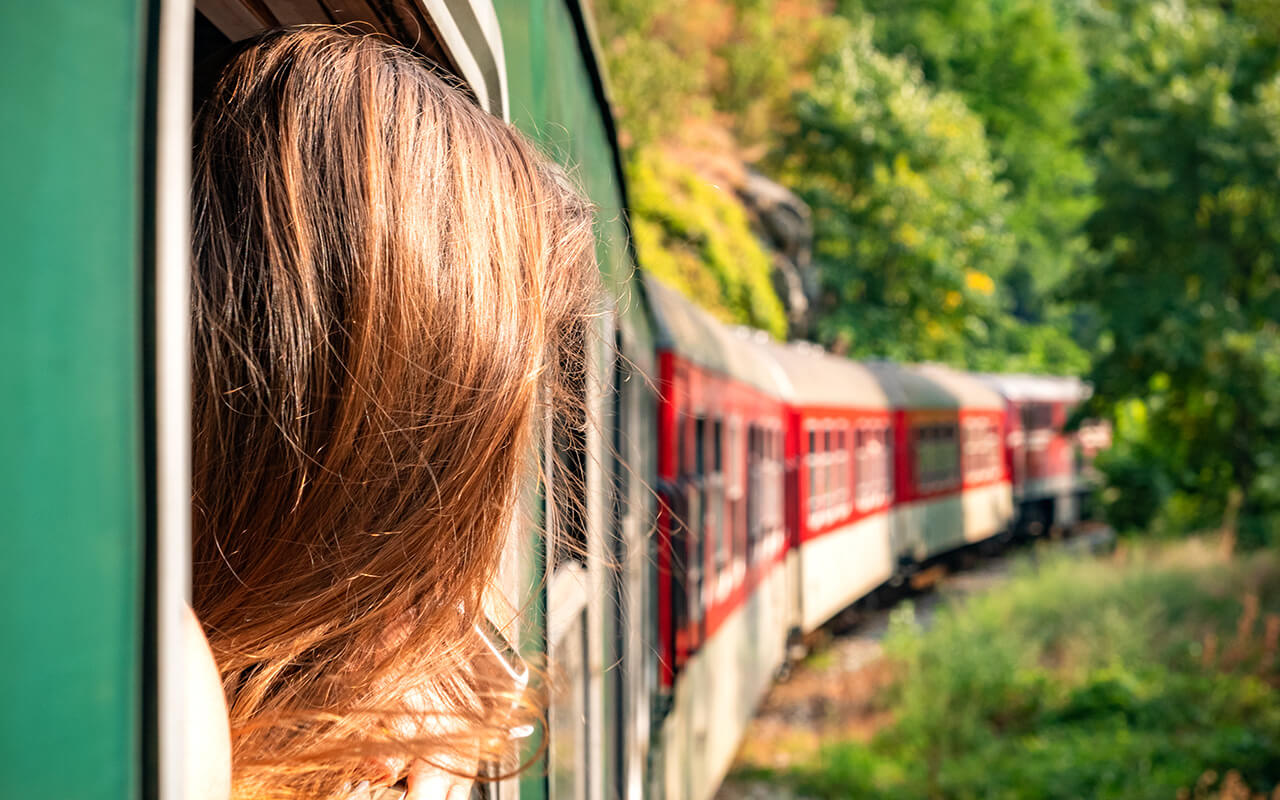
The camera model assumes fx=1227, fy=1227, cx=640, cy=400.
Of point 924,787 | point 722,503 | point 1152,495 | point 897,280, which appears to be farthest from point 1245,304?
point 897,280

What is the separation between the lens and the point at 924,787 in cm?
816

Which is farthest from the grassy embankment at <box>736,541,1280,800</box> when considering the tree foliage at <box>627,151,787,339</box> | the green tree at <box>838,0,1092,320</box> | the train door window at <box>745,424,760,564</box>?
the green tree at <box>838,0,1092,320</box>

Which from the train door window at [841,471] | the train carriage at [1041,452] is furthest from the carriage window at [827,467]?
the train carriage at [1041,452]

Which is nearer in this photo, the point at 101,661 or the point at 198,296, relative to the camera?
the point at 101,661

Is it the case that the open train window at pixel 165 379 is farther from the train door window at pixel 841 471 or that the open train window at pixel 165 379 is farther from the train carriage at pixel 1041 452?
the train carriage at pixel 1041 452

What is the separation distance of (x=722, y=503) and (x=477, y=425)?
5.80m

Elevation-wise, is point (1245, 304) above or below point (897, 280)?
below

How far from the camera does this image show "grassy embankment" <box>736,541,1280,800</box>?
8.07 meters

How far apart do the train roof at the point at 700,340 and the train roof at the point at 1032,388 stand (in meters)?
12.7

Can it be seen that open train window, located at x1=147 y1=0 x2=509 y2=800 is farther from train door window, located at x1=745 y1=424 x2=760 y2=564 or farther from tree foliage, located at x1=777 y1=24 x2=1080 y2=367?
tree foliage, located at x1=777 y1=24 x2=1080 y2=367

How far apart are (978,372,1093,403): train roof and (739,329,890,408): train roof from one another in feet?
21.7

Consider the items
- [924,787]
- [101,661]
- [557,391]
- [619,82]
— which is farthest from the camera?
[619,82]

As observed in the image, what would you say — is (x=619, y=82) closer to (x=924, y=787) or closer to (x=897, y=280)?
(x=897, y=280)

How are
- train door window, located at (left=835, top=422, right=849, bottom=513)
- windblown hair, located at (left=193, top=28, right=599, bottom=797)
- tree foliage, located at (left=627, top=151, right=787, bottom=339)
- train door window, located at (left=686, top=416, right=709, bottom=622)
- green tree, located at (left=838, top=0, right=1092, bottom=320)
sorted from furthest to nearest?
green tree, located at (left=838, top=0, right=1092, bottom=320) → tree foliage, located at (left=627, top=151, right=787, bottom=339) → train door window, located at (left=835, top=422, right=849, bottom=513) → train door window, located at (left=686, top=416, right=709, bottom=622) → windblown hair, located at (left=193, top=28, right=599, bottom=797)
